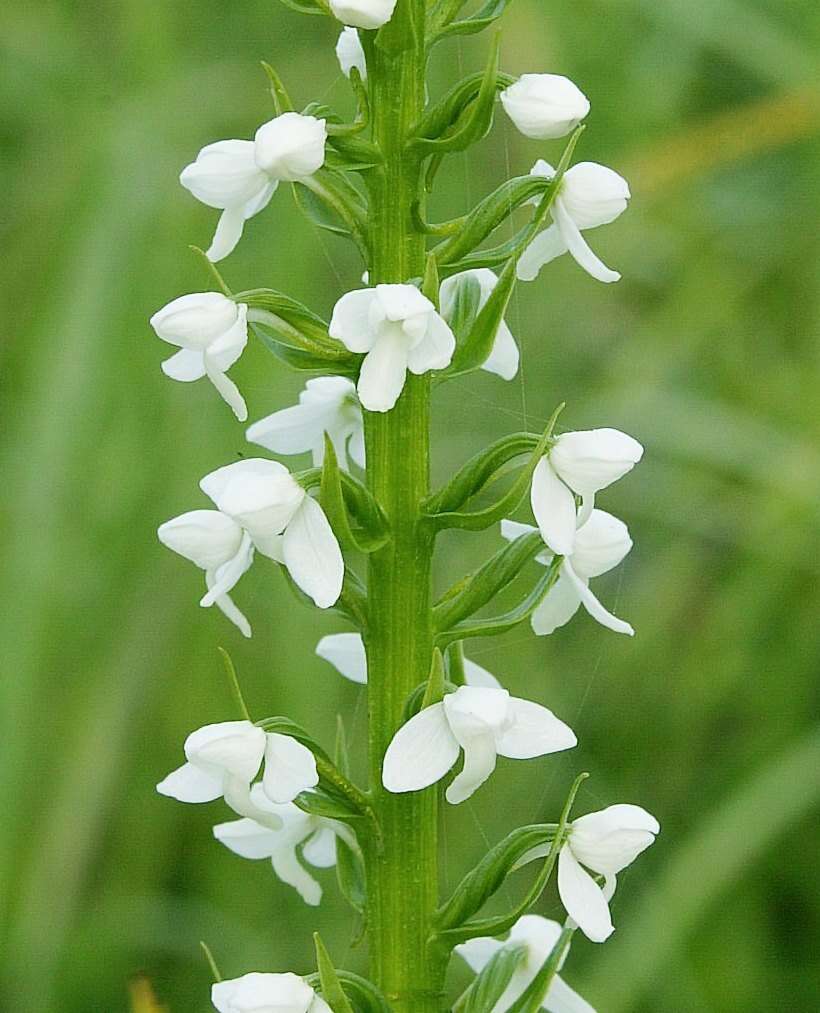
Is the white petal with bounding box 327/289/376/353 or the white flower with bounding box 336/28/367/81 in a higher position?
the white flower with bounding box 336/28/367/81

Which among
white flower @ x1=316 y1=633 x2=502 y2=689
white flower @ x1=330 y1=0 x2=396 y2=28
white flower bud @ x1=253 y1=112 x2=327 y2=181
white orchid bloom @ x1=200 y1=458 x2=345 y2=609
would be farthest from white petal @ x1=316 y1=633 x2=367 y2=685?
white flower @ x1=330 y1=0 x2=396 y2=28

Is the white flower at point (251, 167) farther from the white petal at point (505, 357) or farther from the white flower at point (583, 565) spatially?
the white flower at point (583, 565)

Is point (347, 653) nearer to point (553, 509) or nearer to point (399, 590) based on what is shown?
point (399, 590)

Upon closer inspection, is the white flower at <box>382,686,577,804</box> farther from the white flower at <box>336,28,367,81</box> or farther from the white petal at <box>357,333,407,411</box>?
the white flower at <box>336,28,367,81</box>

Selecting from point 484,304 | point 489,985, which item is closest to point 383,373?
point 484,304

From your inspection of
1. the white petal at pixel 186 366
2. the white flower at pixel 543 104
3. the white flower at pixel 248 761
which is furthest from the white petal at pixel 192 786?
the white flower at pixel 543 104
